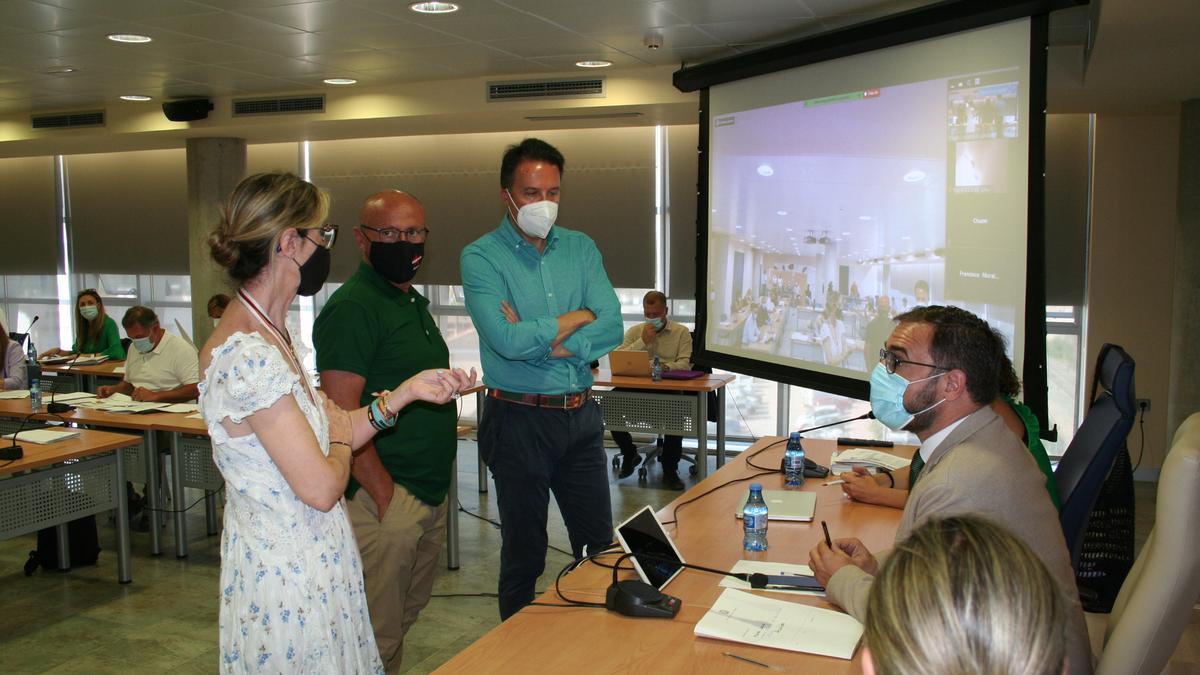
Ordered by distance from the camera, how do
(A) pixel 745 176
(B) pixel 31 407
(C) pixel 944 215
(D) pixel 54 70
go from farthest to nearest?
(D) pixel 54 70 → (B) pixel 31 407 → (A) pixel 745 176 → (C) pixel 944 215

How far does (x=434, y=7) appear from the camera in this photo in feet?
16.8

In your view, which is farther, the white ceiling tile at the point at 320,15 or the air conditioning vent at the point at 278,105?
the air conditioning vent at the point at 278,105

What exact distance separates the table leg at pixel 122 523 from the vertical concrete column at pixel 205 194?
425 cm

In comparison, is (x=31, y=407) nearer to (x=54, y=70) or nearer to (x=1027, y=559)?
(x=54, y=70)

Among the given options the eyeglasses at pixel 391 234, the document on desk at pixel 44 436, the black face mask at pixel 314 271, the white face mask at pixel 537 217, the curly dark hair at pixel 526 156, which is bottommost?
the document on desk at pixel 44 436

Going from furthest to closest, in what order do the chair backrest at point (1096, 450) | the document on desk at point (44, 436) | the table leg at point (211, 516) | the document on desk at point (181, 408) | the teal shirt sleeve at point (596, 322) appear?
1. the table leg at point (211, 516)
2. the document on desk at point (181, 408)
3. the document on desk at point (44, 436)
4. the teal shirt sleeve at point (596, 322)
5. the chair backrest at point (1096, 450)

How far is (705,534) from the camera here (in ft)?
8.79

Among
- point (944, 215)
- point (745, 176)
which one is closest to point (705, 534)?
point (944, 215)

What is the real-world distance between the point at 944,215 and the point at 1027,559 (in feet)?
10.5

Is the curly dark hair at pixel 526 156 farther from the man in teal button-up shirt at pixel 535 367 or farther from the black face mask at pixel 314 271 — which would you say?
the black face mask at pixel 314 271

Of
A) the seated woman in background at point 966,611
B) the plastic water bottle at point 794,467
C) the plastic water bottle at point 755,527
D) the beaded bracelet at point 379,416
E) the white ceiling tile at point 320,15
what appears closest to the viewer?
the seated woman in background at point 966,611

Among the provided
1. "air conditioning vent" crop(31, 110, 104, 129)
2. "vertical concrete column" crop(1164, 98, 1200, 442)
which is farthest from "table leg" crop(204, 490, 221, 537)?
"vertical concrete column" crop(1164, 98, 1200, 442)

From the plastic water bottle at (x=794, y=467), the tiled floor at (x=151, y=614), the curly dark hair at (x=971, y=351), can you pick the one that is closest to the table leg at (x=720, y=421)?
the tiled floor at (x=151, y=614)

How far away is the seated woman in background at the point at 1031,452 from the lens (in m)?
2.66
